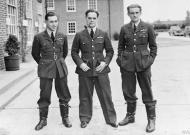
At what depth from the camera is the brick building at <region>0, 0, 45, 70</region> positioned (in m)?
12.9

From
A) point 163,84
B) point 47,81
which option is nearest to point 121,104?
point 47,81

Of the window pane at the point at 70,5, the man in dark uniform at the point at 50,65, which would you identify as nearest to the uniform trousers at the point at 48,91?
the man in dark uniform at the point at 50,65

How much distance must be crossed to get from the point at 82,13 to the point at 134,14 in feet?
124

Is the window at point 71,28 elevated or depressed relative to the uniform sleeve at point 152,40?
elevated

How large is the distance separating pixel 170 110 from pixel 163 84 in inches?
129

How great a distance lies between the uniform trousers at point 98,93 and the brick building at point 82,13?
119ft

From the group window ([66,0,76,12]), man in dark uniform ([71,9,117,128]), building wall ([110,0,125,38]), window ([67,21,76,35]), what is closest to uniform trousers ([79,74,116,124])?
man in dark uniform ([71,9,117,128])

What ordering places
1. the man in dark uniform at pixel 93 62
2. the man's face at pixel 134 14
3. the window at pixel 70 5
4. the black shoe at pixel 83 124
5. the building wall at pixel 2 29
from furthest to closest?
the window at pixel 70 5
the building wall at pixel 2 29
the black shoe at pixel 83 124
the man in dark uniform at pixel 93 62
the man's face at pixel 134 14

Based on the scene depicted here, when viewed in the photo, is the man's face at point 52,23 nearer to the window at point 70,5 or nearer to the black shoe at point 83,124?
the black shoe at point 83,124

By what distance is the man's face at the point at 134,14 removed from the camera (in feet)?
17.2

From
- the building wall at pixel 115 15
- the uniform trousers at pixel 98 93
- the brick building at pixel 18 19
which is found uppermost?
the building wall at pixel 115 15

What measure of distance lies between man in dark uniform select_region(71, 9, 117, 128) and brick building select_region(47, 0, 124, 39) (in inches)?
1427

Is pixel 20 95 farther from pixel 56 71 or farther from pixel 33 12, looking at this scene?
pixel 33 12

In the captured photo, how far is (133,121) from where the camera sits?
19.2 feet
